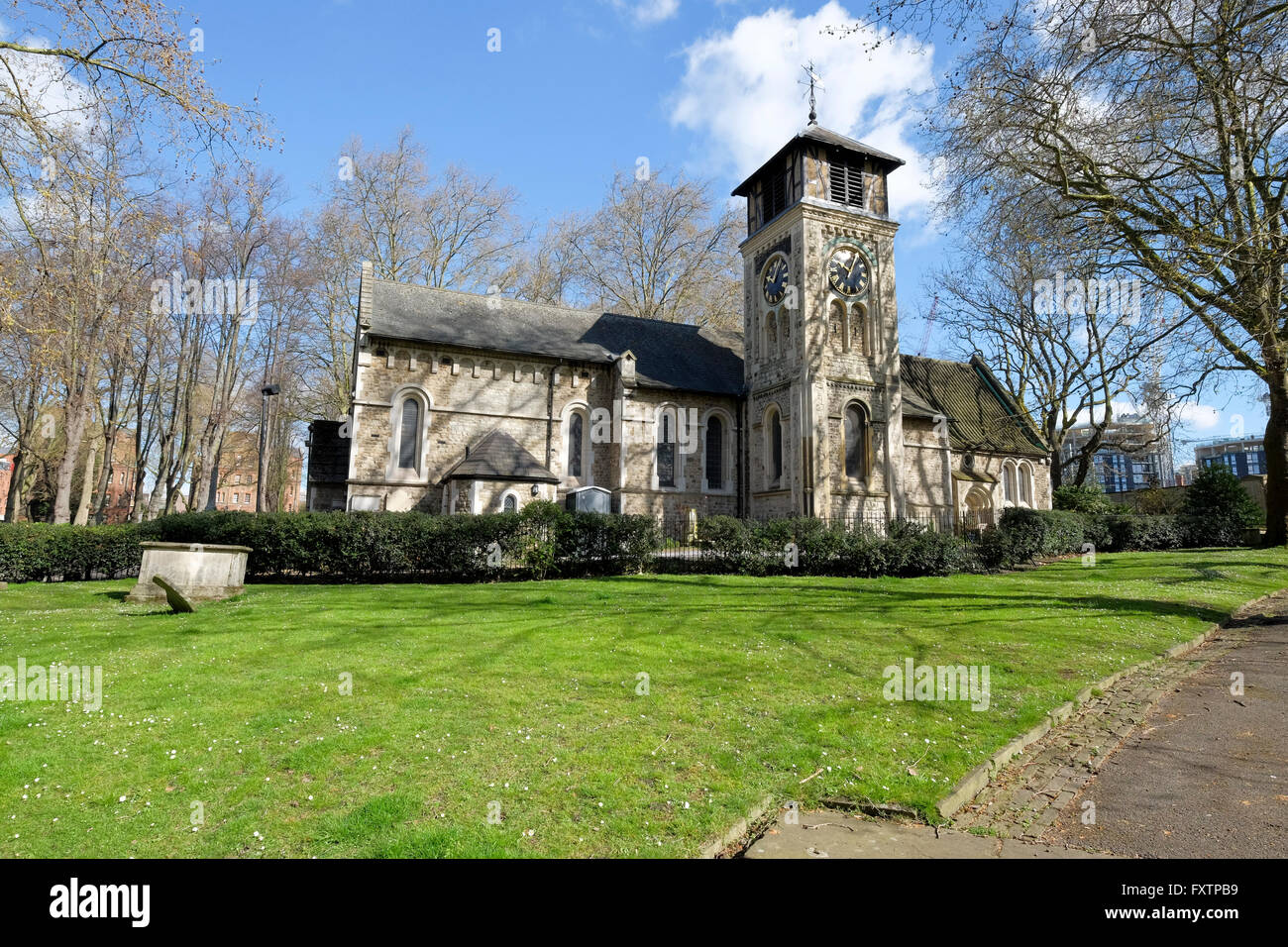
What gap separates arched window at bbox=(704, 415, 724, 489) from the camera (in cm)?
2648

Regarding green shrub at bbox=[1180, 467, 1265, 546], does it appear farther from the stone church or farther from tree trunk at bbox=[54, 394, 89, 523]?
tree trunk at bbox=[54, 394, 89, 523]

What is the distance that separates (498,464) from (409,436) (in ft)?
12.4

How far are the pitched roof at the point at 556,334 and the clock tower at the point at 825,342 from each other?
9.34ft

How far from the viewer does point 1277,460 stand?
Result: 18703 millimetres

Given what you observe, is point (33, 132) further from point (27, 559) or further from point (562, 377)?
point (562, 377)

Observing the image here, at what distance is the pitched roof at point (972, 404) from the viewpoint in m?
32.4

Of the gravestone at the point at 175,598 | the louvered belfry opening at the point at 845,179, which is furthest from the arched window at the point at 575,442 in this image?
the gravestone at the point at 175,598

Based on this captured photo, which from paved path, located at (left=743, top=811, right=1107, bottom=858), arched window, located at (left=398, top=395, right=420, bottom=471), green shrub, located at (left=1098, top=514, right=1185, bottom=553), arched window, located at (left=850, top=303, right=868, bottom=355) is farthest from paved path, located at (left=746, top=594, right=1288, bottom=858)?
green shrub, located at (left=1098, top=514, right=1185, bottom=553)

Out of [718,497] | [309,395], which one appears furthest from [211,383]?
[718,497]

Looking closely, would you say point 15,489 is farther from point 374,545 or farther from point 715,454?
point 715,454

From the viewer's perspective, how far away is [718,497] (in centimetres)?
2614

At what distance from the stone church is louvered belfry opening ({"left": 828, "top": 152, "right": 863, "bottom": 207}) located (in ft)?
0.22

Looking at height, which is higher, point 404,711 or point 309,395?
point 309,395

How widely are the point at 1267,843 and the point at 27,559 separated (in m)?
21.7
